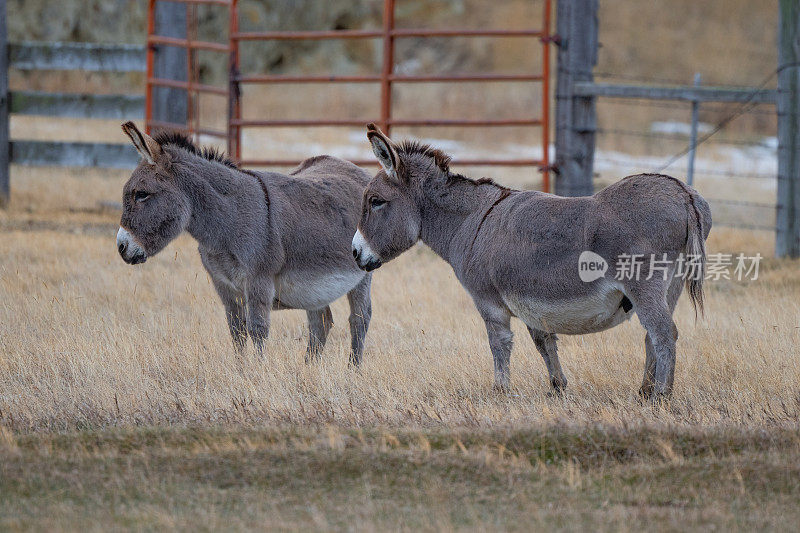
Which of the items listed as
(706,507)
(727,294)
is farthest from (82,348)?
(727,294)

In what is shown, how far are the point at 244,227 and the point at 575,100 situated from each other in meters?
5.91

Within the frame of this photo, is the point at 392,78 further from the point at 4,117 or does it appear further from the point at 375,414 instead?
the point at 375,414

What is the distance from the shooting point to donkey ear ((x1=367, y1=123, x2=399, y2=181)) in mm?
6133

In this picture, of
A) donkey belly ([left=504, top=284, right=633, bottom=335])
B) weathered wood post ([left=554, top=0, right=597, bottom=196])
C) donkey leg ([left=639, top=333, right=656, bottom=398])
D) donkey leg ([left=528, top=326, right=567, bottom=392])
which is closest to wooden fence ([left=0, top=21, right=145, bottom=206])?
weathered wood post ([left=554, top=0, right=597, bottom=196])

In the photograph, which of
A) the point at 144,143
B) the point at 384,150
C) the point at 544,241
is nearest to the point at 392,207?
the point at 384,150

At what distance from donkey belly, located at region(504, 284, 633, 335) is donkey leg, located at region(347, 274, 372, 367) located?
5.50 ft

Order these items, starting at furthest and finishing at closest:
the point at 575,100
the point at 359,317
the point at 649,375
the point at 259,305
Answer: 1. the point at 575,100
2. the point at 359,317
3. the point at 259,305
4. the point at 649,375

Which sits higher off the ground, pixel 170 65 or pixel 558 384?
pixel 170 65

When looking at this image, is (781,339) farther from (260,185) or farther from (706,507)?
(260,185)

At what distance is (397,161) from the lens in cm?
631

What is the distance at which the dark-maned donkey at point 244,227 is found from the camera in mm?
6453

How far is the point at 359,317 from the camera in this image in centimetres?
732

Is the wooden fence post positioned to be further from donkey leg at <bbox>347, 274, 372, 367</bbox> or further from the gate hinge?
donkey leg at <bbox>347, 274, 372, 367</bbox>

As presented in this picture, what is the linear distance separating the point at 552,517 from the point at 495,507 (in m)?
0.27
